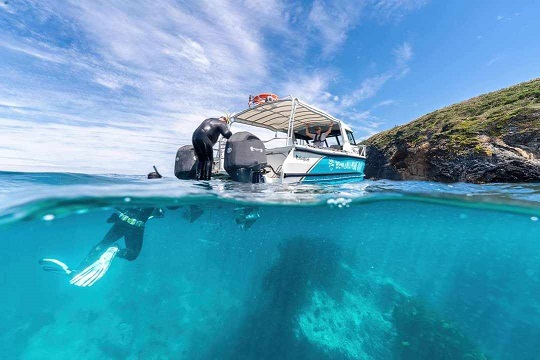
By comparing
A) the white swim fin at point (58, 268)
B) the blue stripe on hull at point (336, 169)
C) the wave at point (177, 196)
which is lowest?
the white swim fin at point (58, 268)

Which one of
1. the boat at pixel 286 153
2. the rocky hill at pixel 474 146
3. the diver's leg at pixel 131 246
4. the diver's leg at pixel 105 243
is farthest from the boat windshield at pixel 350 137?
the rocky hill at pixel 474 146

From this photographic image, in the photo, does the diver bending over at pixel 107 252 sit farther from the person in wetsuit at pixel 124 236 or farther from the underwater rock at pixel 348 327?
the underwater rock at pixel 348 327

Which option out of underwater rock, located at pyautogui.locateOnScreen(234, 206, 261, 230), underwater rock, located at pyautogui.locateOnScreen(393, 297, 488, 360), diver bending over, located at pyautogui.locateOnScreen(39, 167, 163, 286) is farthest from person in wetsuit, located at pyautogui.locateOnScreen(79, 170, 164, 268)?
underwater rock, located at pyautogui.locateOnScreen(393, 297, 488, 360)

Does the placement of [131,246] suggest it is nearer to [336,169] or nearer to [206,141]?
[206,141]

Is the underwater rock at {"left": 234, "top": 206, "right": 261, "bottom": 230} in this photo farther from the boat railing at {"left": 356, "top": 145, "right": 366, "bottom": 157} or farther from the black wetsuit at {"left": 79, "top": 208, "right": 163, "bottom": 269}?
the boat railing at {"left": 356, "top": 145, "right": 366, "bottom": 157}

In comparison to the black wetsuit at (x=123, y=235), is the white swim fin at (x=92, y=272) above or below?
below

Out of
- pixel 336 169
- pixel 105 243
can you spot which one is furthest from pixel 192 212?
pixel 336 169

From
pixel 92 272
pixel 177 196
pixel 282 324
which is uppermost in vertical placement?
pixel 177 196

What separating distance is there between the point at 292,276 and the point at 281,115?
6.66m

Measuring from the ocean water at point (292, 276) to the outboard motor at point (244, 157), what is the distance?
533 mm

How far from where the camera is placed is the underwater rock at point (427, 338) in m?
6.29

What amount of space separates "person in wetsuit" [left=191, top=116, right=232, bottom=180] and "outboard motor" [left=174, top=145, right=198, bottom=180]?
0.46 m

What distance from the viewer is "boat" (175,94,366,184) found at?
20.8 feet

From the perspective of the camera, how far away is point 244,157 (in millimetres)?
6234
